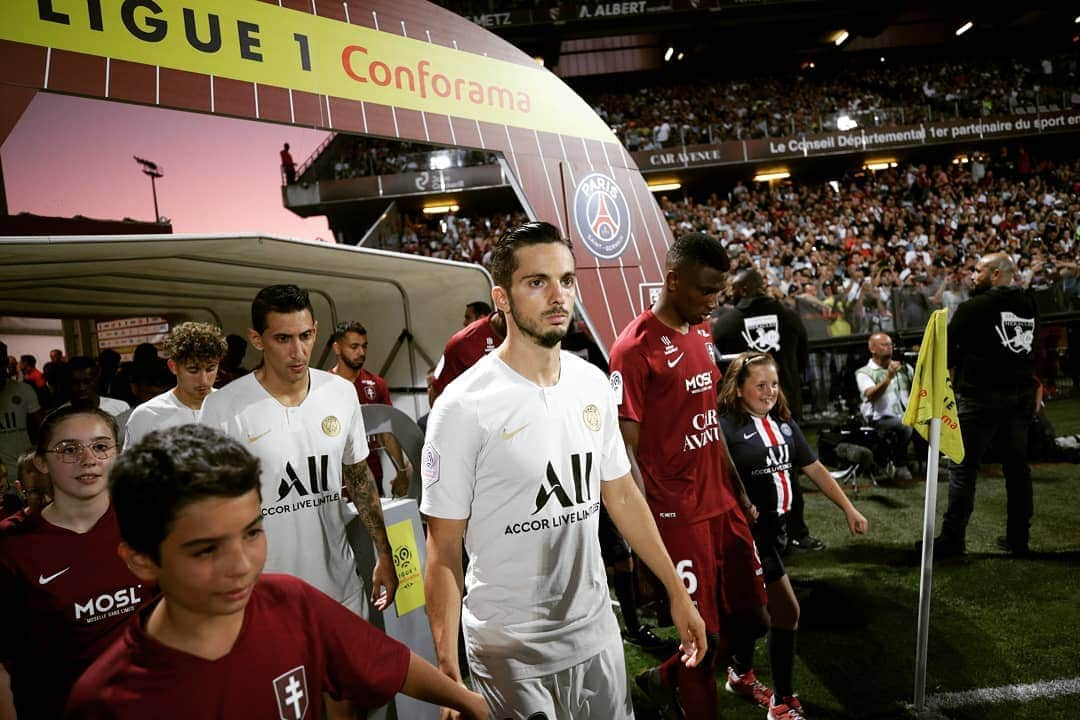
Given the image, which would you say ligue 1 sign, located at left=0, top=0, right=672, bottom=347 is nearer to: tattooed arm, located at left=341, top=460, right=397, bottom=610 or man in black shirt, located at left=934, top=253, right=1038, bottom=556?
tattooed arm, located at left=341, top=460, right=397, bottom=610

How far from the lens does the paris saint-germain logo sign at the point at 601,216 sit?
8.41m

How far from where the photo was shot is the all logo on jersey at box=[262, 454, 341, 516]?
295 cm

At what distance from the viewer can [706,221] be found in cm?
2373

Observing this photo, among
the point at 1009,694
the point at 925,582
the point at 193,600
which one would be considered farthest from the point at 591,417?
the point at 1009,694

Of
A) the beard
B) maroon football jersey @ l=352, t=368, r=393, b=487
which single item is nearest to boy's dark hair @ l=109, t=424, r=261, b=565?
the beard


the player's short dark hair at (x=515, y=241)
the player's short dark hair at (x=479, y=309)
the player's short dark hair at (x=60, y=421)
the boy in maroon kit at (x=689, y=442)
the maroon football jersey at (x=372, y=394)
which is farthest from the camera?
the player's short dark hair at (x=479, y=309)

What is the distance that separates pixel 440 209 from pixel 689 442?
26506mm

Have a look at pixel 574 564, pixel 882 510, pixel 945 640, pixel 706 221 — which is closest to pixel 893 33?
pixel 706 221

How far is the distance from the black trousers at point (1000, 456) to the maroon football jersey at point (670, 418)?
3060 millimetres

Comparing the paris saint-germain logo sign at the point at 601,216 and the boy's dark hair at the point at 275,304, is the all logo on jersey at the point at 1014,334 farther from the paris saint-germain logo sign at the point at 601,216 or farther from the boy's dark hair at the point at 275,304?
the boy's dark hair at the point at 275,304

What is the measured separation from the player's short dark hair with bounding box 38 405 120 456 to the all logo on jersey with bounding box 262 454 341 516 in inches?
28.9

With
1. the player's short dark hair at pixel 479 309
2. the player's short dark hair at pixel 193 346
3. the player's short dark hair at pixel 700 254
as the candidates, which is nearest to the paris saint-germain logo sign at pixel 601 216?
the player's short dark hair at pixel 479 309

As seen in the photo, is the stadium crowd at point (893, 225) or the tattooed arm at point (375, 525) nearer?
the tattooed arm at point (375, 525)

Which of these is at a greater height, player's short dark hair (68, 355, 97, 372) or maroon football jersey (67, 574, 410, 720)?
player's short dark hair (68, 355, 97, 372)
